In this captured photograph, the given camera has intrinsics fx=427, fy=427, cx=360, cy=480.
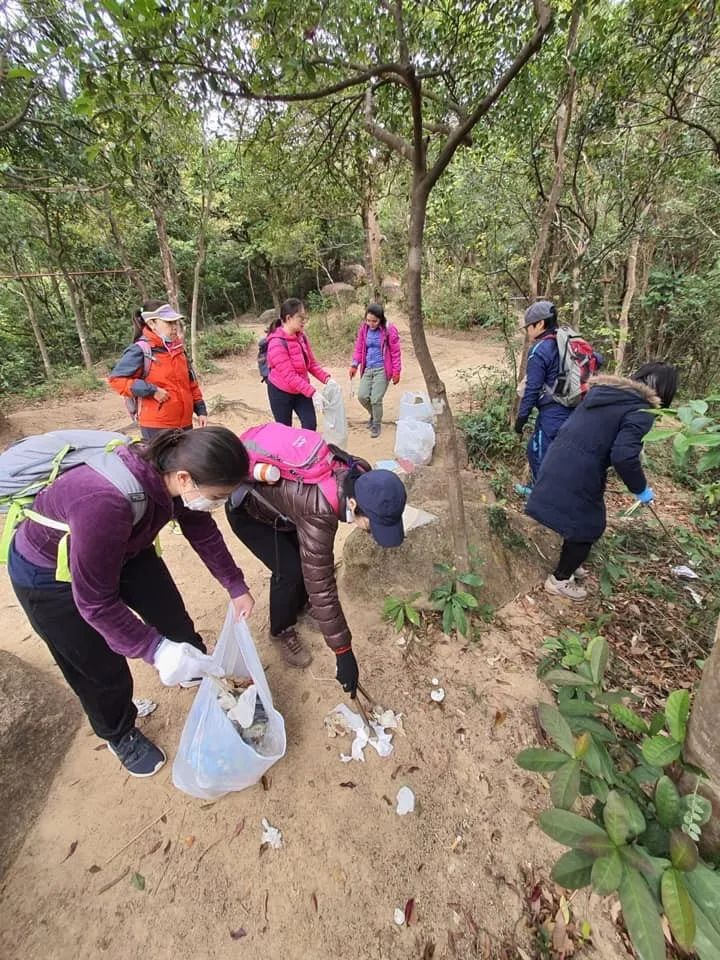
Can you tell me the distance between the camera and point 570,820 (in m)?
1.12

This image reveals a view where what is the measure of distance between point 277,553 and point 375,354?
137 inches

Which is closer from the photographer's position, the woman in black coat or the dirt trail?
the dirt trail

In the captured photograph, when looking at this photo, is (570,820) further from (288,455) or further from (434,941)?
(288,455)

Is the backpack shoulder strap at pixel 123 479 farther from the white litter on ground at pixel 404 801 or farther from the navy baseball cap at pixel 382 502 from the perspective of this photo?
the white litter on ground at pixel 404 801

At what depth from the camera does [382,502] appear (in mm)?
1758

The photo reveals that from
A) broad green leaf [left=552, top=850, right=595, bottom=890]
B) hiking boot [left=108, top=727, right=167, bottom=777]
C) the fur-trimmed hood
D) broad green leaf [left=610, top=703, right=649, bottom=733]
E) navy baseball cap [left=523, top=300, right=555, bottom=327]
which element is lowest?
hiking boot [left=108, top=727, right=167, bottom=777]

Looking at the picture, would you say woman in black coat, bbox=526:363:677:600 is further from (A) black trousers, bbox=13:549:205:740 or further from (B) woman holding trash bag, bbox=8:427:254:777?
(A) black trousers, bbox=13:549:205:740

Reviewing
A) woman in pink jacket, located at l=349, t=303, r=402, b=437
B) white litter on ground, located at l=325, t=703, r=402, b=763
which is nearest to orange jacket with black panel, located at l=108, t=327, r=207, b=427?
woman in pink jacket, located at l=349, t=303, r=402, b=437

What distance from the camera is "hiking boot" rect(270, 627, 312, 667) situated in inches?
99.0

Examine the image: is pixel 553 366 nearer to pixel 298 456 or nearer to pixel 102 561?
pixel 298 456

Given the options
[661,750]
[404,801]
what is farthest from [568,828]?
[404,801]

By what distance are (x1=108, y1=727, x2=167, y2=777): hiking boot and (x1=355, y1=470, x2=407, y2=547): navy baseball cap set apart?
1523 mm

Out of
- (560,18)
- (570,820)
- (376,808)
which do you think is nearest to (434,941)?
(376,808)

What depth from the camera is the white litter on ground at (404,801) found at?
6.12ft
